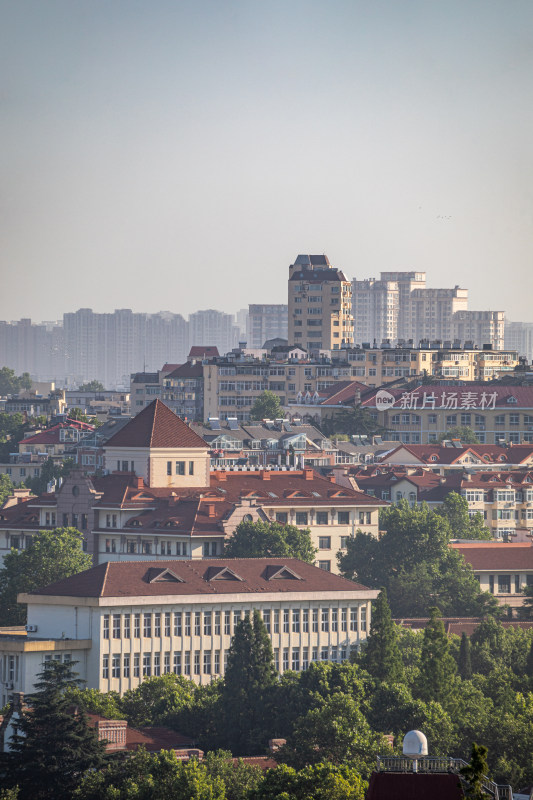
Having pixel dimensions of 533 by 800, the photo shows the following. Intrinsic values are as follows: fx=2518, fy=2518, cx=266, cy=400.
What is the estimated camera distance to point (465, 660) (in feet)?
363

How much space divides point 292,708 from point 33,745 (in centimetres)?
1381

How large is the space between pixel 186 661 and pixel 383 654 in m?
13.9

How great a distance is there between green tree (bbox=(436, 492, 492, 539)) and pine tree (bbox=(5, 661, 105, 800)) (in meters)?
71.5

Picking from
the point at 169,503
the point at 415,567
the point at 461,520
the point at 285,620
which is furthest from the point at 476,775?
the point at 461,520

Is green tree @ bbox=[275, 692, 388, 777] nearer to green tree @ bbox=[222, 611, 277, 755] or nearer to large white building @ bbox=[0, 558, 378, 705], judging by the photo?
green tree @ bbox=[222, 611, 277, 755]

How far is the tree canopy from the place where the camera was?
134 metres

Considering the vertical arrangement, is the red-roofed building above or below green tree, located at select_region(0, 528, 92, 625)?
above

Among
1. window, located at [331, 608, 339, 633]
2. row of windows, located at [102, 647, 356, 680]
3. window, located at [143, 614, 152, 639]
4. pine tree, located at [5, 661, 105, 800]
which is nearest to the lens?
pine tree, located at [5, 661, 105, 800]

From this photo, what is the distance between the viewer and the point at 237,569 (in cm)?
11825

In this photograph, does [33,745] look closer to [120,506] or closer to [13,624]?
[13,624]

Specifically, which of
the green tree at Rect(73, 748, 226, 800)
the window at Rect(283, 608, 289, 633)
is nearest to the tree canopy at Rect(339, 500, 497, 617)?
the window at Rect(283, 608, 289, 633)

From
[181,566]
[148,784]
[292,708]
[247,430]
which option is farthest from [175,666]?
[247,430]

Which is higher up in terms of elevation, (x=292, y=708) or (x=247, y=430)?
(x=247, y=430)

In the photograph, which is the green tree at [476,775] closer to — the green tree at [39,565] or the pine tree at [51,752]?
the pine tree at [51,752]
